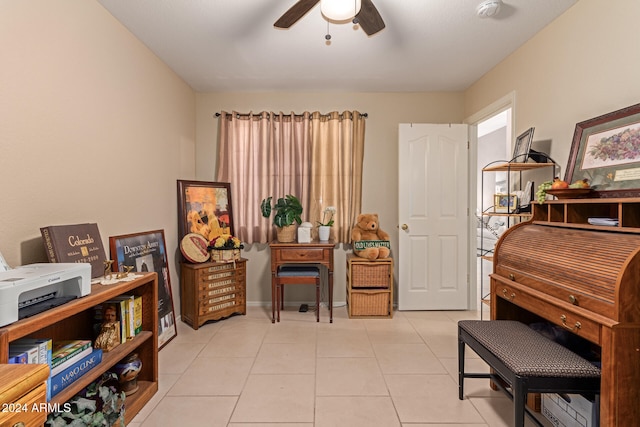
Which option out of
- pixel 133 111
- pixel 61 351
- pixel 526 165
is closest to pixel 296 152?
pixel 133 111

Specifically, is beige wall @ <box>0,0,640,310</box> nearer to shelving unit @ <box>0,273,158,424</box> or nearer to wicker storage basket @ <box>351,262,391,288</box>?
shelving unit @ <box>0,273,158,424</box>

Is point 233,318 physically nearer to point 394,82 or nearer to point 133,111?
point 133,111

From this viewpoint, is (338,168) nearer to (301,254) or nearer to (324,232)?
(324,232)

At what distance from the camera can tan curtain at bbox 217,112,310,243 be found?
12.3 feet

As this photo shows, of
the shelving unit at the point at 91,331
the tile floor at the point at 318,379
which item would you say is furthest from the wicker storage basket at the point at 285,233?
the shelving unit at the point at 91,331

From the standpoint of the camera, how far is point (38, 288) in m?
1.30

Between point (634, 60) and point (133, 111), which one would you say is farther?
point (133, 111)

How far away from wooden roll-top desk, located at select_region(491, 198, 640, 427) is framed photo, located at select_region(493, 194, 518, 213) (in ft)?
1.58

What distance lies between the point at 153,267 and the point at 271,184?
1562mm

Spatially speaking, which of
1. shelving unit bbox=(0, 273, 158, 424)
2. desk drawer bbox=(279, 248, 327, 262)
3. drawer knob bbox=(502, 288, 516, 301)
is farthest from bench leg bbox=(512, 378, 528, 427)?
desk drawer bbox=(279, 248, 327, 262)

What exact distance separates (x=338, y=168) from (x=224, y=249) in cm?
157

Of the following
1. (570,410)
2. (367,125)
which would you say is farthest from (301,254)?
(570,410)

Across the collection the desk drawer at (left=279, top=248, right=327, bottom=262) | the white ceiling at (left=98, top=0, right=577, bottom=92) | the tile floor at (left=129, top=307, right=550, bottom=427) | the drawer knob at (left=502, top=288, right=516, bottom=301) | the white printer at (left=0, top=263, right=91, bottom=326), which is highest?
the white ceiling at (left=98, top=0, right=577, bottom=92)

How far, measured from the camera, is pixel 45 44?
1.73 metres
